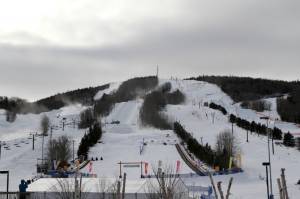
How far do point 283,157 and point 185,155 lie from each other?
45.1 feet

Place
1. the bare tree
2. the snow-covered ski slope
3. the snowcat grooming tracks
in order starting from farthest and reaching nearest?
the bare tree, the snowcat grooming tracks, the snow-covered ski slope

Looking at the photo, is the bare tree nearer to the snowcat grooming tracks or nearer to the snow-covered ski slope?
the snow-covered ski slope

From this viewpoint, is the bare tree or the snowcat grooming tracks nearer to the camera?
the snowcat grooming tracks

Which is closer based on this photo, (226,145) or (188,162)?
(188,162)

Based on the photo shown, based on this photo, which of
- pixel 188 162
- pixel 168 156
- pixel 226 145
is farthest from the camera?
pixel 168 156

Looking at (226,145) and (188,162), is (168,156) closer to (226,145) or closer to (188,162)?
Answer: (188,162)

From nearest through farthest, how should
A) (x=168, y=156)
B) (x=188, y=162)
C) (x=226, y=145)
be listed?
1. (x=188, y=162)
2. (x=226, y=145)
3. (x=168, y=156)

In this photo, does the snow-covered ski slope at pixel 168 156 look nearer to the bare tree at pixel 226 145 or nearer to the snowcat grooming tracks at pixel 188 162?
the snowcat grooming tracks at pixel 188 162

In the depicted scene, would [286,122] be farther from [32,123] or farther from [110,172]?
[110,172]

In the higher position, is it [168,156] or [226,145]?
[226,145]

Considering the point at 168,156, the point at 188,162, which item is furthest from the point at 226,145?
the point at 168,156

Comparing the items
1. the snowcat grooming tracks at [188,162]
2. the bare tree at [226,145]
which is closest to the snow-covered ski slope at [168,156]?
the snowcat grooming tracks at [188,162]

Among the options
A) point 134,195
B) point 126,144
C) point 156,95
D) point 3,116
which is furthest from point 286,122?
point 134,195

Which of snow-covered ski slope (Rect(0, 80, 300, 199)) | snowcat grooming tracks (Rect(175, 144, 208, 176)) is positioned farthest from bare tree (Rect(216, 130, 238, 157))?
snowcat grooming tracks (Rect(175, 144, 208, 176))
